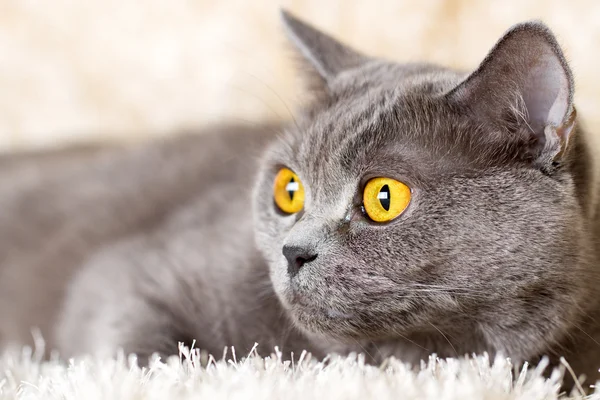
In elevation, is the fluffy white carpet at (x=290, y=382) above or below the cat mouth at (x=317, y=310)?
below

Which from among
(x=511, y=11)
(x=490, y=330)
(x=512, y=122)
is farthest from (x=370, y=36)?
(x=490, y=330)

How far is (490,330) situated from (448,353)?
75 millimetres

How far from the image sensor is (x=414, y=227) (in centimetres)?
81

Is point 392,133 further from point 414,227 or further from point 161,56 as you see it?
point 161,56

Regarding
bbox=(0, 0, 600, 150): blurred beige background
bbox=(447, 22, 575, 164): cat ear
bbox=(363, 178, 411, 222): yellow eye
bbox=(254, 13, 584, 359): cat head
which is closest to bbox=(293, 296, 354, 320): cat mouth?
bbox=(254, 13, 584, 359): cat head

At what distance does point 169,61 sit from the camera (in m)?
1.78

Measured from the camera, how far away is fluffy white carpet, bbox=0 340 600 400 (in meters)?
0.69

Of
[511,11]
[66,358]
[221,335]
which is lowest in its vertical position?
→ [66,358]

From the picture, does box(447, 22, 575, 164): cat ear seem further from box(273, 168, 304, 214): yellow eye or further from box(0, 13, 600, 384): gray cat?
box(273, 168, 304, 214): yellow eye

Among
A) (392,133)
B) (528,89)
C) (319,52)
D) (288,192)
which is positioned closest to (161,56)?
(319,52)

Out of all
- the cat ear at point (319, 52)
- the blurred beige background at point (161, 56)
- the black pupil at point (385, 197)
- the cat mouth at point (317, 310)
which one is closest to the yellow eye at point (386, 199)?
the black pupil at point (385, 197)

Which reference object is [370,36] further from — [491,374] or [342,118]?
[491,374]

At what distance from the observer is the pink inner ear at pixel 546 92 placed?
0.78m

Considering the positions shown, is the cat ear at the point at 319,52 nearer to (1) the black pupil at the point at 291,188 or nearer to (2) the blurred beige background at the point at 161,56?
(1) the black pupil at the point at 291,188
